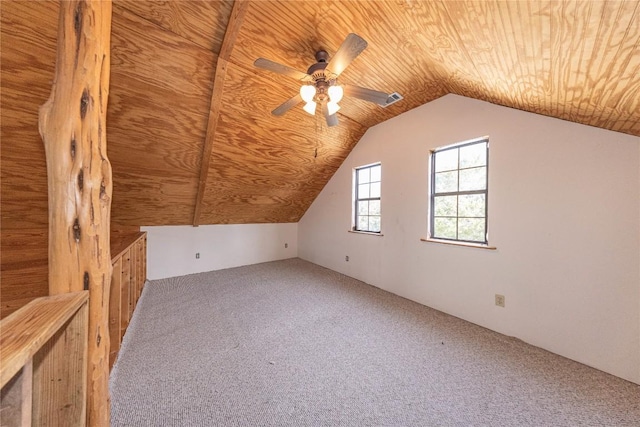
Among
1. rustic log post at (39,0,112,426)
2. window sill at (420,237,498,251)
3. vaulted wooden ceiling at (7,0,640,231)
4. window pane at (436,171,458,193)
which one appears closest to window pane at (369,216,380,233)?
window sill at (420,237,498,251)

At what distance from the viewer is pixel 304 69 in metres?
2.38

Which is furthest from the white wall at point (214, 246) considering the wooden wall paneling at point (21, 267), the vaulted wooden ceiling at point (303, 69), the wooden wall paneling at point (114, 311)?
the wooden wall paneling at point (114, 311)

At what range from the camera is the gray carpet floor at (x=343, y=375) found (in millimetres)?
1434

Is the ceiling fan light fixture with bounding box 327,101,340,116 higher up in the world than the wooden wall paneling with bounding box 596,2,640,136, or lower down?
higher up

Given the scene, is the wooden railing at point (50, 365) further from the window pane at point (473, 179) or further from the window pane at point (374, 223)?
the window pane at point (374, 223)

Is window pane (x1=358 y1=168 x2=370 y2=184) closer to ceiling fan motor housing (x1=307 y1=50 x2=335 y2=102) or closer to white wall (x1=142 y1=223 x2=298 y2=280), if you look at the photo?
ceiling fan motor housing (x1=307 y1=50 x2=335 y2=102)

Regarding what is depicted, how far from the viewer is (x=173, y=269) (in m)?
4.30

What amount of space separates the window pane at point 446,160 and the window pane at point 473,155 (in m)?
0.08

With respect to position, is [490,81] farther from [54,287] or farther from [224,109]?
[54,287]

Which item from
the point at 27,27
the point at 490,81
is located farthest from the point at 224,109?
the point at 490,81

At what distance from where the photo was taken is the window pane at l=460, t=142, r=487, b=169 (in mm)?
2576

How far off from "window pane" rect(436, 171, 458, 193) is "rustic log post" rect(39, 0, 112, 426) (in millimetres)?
3150

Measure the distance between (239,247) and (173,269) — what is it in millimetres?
1290

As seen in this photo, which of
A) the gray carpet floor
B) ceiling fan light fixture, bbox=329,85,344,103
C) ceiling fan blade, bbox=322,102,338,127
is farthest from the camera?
ceiling fan blade, bbox=322,102,338,127
